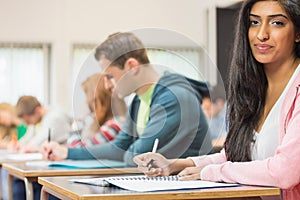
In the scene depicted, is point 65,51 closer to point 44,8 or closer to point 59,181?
point 44,8

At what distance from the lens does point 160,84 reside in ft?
8.22

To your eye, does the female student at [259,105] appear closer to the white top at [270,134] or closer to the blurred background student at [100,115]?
the white top at [270,134]

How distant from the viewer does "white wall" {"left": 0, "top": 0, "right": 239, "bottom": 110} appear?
26.3 feet

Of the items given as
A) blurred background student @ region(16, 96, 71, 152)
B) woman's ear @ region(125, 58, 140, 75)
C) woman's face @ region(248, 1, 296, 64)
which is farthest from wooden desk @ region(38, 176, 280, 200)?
blurred background student @ region(16, 96, 71, 152)

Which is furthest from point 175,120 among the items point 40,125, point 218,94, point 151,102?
point 40,125

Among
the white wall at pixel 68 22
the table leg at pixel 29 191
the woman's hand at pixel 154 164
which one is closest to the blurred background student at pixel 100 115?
the table leg at pixel 29 191

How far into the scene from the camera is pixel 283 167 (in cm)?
165

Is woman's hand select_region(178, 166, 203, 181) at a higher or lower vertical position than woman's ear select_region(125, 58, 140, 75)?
lower

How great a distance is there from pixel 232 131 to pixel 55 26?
632 cm

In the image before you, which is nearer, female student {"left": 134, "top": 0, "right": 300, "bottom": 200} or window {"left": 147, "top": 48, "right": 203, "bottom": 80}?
female student {"left": 134, "top": 0, "right": 300, "bottom": 200}

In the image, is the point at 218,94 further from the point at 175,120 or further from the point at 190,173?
the point at 190,173

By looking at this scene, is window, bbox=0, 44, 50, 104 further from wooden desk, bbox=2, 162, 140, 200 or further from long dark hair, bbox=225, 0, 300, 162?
long dark hair, bbox=225, 0, 300, 162

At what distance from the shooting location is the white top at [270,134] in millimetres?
1841

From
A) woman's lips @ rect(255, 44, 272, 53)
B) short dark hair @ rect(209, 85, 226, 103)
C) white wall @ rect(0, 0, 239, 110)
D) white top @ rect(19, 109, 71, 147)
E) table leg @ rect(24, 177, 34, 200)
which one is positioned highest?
white wall @ rect(0, 0, 239, 110)
